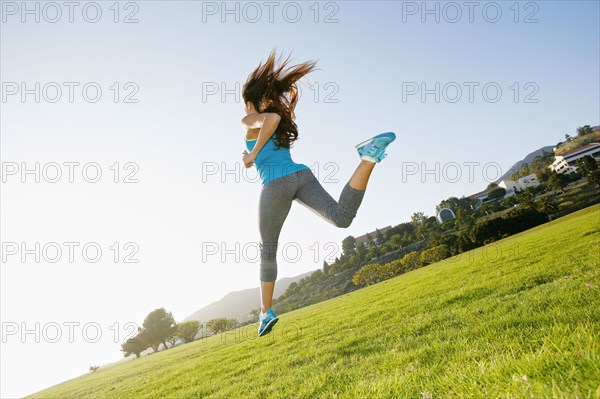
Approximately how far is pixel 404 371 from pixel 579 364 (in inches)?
63.9

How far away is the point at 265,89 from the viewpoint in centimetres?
437

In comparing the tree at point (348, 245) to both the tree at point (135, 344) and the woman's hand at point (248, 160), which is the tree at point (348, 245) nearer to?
the tree at point (135, 344)

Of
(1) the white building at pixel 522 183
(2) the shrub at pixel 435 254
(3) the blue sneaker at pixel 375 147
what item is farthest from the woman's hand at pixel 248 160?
(1) the white building at pixel 522 183

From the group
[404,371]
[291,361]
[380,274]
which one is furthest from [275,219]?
[380,274]

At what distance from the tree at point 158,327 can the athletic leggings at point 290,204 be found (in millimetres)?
92461

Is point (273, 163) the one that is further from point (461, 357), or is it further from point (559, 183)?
point (559, 183)

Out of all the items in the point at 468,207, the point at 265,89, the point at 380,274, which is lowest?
the point at 380,274

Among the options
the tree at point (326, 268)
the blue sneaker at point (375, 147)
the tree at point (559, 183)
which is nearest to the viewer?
the blue sneaker at point (375, 147)

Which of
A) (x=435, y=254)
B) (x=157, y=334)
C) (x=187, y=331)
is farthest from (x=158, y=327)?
(x=435, y=254)

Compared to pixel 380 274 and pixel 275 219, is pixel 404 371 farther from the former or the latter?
pixel 380 274

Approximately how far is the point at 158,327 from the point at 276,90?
94410mm

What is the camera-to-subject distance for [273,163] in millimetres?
3838

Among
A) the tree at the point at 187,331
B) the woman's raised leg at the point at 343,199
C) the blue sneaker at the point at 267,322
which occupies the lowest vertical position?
the tree at the point at 187,331

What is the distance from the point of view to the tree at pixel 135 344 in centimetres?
8188
